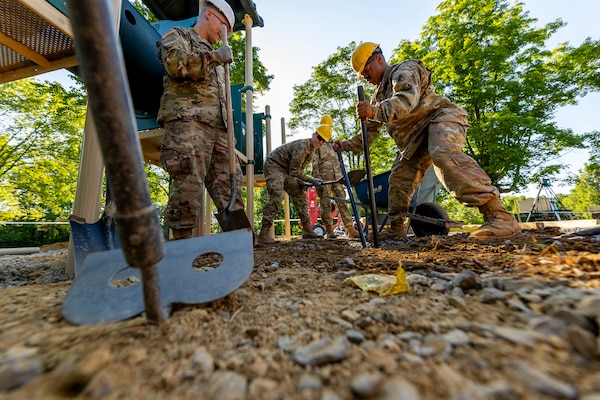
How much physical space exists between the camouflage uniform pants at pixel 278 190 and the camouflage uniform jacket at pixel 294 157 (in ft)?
0.36

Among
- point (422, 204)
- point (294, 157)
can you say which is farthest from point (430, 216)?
point (294, 157)

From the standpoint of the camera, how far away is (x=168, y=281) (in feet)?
3.01

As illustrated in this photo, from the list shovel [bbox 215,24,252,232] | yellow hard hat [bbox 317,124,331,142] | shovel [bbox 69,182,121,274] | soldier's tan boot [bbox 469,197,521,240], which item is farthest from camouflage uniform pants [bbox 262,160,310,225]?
soldier's tan boot [bbox 469,197,521,240]

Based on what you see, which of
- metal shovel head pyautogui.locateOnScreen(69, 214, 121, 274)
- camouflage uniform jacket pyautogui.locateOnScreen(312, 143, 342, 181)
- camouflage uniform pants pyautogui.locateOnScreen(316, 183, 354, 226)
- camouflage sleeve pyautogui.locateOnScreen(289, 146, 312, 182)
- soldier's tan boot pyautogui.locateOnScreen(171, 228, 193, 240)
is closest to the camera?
metal shovel head pyautogui.locateOnScreen(69, 214, 121, 274)

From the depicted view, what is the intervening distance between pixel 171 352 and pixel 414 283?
904mm

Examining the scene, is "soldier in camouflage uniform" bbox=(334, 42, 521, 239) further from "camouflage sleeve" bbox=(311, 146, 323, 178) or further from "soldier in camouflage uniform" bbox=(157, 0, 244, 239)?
"camouflage sleeve" bbox=(311, 146, 323, 178)

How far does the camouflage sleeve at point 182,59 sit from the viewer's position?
225 centimetres

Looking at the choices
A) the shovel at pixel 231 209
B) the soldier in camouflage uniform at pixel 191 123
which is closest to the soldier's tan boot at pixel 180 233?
the soldier in camouflage uniform at pixel 191 123

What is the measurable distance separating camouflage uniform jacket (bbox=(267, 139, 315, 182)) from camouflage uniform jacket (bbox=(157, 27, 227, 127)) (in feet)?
7.35

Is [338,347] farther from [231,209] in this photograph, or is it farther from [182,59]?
[182,59]

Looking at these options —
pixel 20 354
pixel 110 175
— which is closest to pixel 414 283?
pixel 110 175

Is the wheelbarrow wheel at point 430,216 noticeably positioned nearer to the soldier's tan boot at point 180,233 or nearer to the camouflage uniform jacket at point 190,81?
the camouflage uniform jacket at point 190,81

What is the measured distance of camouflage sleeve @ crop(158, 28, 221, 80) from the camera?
7.39ft

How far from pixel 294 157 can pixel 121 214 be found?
4436 millimetres
